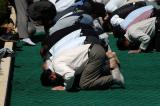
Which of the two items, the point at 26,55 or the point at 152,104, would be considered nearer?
the point at 152,104

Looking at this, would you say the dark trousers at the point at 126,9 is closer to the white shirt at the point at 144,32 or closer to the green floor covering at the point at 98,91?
the white shirt at the point at 144,32

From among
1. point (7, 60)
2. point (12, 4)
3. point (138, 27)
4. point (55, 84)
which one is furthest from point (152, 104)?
point (12, 4)

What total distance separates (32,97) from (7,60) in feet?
4.56

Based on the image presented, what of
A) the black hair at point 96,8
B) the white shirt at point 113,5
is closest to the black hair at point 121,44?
the black hair at point 96,8

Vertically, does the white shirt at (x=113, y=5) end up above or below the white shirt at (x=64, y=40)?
below

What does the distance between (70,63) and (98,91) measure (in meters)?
0.47

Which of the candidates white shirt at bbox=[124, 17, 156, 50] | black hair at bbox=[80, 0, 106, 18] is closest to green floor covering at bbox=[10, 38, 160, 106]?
white shirt at bbox=[124, 17, 156, 50]

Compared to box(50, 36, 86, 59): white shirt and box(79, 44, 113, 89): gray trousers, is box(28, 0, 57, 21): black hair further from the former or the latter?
box(79, 44, 113, 89): gray trousers

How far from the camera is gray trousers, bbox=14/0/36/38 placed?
1106cm

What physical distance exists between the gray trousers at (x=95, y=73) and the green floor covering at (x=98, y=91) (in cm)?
9

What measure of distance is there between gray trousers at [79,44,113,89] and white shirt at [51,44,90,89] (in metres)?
0.07

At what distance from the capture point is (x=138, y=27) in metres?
9.74

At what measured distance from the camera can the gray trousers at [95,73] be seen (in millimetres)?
7340

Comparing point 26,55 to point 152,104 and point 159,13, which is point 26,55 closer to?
point 159,13
